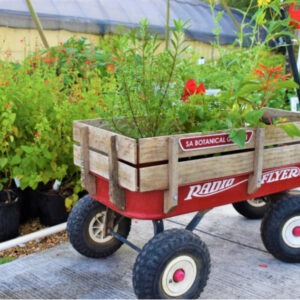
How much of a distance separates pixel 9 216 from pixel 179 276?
4.27 ft

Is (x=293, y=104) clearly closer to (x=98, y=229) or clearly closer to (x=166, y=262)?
(x=98, y=229)

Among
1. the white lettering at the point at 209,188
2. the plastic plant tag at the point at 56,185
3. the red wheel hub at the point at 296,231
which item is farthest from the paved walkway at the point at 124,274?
the white lettering at the point at 209,188

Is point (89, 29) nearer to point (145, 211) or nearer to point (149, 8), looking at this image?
point (149, 8)

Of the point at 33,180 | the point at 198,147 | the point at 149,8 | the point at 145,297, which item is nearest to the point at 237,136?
the point at 198,147

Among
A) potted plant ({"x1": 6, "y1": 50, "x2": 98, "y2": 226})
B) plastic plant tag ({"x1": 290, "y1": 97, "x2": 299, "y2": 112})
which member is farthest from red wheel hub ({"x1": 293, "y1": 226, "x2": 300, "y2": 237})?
plastic plant tag ({"x1": 290, "y1": 97, "x2": 299, "y2": 112})

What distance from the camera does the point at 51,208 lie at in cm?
305

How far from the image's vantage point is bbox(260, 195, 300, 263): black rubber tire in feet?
8.01

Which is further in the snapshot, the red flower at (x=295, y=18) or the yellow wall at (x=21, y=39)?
the yellow wall at (x=21, y=39)

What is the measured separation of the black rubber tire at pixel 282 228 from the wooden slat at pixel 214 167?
0.85ft

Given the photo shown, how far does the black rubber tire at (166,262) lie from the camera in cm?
198

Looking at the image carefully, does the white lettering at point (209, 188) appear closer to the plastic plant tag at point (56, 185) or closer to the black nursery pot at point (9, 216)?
the plastic plant tag at point (56, 185)

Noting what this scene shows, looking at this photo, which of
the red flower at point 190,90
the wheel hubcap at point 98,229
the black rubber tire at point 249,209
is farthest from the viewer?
the black rubber tire at point 249,209

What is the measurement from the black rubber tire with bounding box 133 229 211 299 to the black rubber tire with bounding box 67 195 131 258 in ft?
1.88

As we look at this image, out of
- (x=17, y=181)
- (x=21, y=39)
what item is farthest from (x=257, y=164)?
(x=21, y=39)
